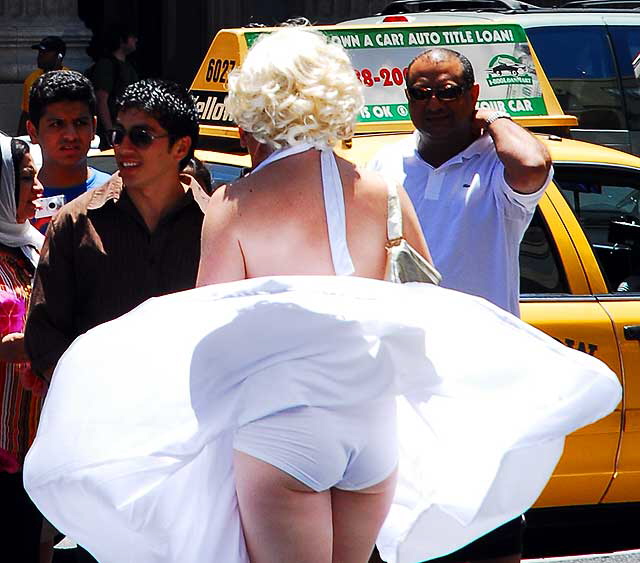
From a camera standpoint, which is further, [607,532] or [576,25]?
[576,25]

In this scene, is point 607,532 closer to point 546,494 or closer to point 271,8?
point 546,494

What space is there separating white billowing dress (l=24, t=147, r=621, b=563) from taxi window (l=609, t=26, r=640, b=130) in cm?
650

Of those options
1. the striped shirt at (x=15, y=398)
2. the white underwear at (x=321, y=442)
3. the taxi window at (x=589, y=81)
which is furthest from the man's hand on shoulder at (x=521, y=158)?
the taxi window at (x=589, y=81)

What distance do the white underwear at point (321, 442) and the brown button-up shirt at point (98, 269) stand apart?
2.78ft

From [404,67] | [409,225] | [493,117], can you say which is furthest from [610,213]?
[409,225]

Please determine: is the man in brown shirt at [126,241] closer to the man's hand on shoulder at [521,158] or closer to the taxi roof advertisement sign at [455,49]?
the man's hand on shoulder at [521,158]

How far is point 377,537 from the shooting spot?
3277 mm

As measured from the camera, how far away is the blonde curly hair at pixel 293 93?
3.10m

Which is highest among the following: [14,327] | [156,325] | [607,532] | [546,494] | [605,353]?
[156,325]

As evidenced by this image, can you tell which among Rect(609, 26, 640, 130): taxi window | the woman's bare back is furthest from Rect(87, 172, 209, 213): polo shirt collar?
Rect(609, 26, 640, 130): taxi window

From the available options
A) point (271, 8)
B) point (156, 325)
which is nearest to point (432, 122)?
point (156, 325)

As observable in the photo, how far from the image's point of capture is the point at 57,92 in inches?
181

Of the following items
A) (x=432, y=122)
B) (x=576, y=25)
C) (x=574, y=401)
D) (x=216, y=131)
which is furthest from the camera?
(x=576, y=25)

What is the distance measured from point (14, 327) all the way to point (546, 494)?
2.12 metres
